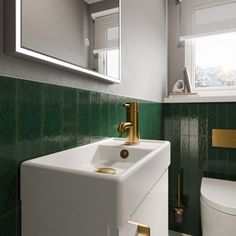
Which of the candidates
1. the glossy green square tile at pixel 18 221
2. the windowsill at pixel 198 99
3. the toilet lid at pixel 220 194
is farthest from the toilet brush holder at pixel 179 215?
the glossy green square tile at pixel 18 221

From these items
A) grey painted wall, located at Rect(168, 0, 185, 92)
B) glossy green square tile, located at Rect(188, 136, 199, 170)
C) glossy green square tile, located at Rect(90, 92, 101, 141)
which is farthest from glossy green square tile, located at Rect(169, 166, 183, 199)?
glossy green square tile, located at Rect(90, 92, 101, 141)

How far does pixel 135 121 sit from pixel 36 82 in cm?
52

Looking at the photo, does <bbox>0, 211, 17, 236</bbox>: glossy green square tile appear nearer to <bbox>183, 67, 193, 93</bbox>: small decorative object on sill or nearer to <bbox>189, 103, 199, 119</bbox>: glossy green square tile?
<bbox>189, 103, 199, 119</bbox>: glossy green square tile

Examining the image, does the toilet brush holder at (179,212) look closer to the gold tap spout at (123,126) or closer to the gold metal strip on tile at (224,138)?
the gold metal strip on tile at (224,138)

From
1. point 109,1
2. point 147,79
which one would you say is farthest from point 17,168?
point 147,79

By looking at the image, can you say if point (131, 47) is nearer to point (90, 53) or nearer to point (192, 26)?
point (90, 53)

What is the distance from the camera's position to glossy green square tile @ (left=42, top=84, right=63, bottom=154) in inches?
24.7

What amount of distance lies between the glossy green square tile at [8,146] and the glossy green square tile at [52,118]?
102 millimetres

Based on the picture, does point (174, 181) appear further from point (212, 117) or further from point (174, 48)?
point (174, 48)

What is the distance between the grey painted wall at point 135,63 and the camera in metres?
0.59

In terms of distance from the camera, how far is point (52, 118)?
657 millimetres

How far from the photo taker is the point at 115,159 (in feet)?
2.89

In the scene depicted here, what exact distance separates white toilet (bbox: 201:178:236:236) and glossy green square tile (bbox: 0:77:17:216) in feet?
3.50

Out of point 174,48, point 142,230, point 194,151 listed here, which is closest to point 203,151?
point 194,151
